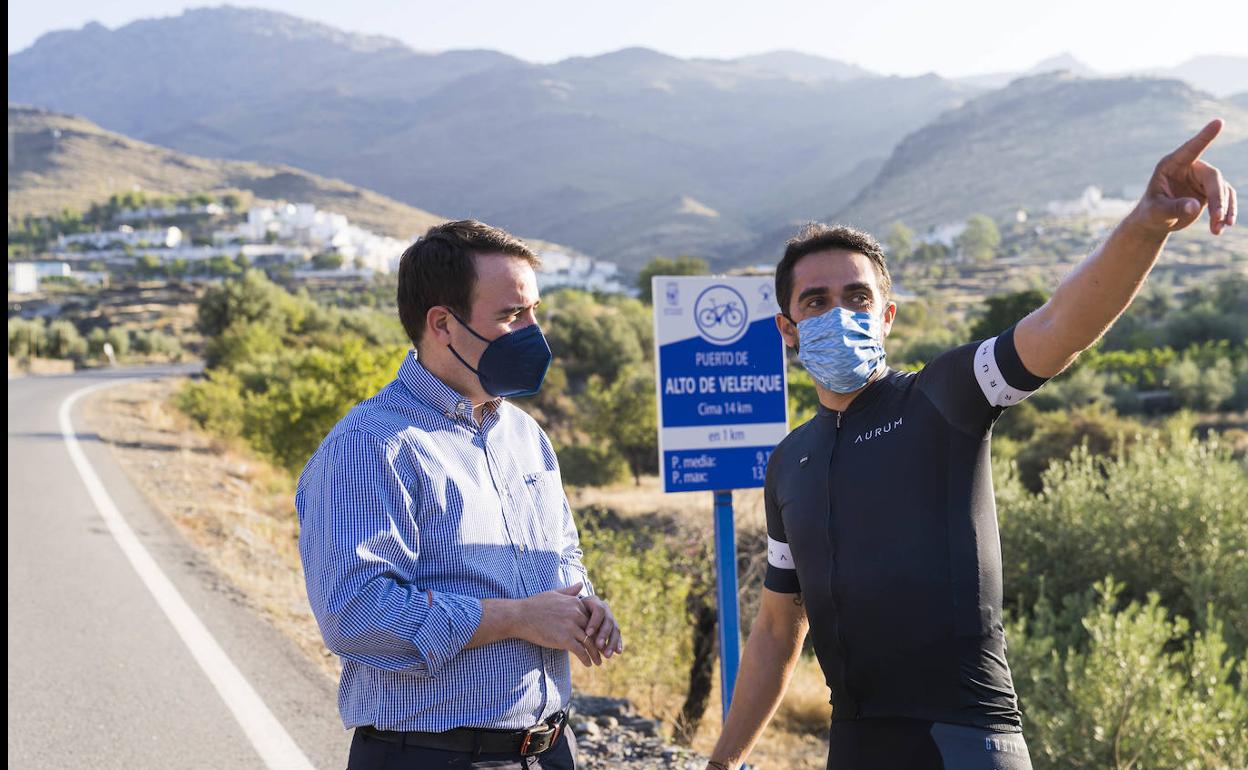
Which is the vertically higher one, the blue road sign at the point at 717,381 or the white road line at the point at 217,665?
the blue road sign at the point at 717,381

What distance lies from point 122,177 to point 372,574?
183470mm

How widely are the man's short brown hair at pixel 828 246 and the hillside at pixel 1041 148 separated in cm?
14648

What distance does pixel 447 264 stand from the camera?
2.47 meters

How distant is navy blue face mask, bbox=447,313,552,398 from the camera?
2539 mm

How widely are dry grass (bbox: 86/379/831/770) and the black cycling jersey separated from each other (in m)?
4.31

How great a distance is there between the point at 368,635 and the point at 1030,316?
1453 millimetres

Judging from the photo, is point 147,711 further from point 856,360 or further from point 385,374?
point 385,374

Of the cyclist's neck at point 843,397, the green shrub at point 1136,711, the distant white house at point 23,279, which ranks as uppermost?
the distant white house at point 23,279

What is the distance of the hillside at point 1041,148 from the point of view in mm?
150750

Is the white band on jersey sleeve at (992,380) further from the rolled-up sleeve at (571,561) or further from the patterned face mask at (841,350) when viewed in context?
the rolled-up sleeve at (571,561)

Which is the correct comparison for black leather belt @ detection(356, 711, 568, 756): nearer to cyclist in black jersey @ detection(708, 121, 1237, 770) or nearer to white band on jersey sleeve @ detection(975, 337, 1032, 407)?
cyclist in black jersey @ detection(708, 121, 1237, 770)

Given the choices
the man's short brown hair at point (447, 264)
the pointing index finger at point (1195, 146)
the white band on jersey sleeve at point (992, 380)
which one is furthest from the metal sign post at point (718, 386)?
the pointing index finger at point (1195, 146)

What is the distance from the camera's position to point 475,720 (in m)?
2.28

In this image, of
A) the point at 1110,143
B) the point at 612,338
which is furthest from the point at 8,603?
the point at 1110,143
